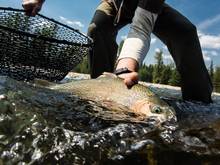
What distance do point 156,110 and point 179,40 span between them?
2.09 m

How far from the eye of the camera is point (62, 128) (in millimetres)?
2645

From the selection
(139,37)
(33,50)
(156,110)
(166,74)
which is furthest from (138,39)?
(166,74)

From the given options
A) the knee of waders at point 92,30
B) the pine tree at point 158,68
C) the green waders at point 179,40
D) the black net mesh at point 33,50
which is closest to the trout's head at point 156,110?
the black net mesh at point 33,50

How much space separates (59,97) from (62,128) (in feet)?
3.41

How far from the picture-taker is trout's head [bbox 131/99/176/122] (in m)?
3.28

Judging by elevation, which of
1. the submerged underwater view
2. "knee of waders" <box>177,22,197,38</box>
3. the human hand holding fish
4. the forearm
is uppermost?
"knee of waders" <box>177,22,197,38</box>

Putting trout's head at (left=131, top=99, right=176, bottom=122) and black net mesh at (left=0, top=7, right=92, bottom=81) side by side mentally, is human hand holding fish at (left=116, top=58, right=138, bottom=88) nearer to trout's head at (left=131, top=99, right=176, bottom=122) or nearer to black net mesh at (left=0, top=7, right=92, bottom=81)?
trout's head at (left=131, top=99, right=176, bottom=122)

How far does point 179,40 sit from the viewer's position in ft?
17.3

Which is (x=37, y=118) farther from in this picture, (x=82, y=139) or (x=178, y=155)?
(x=178, y=155)

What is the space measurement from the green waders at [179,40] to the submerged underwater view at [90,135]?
1743mm

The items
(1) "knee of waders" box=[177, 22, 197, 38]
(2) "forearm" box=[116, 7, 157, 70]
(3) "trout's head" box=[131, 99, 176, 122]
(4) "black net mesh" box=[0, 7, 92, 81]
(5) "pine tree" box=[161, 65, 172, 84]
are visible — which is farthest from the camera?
(5) "pine tree" box=[161, 65, 172, 84]

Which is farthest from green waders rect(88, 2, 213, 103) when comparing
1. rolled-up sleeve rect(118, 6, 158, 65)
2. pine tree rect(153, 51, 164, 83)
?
pine tree rect(153, 51, 164, 83)

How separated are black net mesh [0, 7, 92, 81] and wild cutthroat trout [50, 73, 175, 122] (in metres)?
0.74

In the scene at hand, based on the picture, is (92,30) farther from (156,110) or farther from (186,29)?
(156,110)
